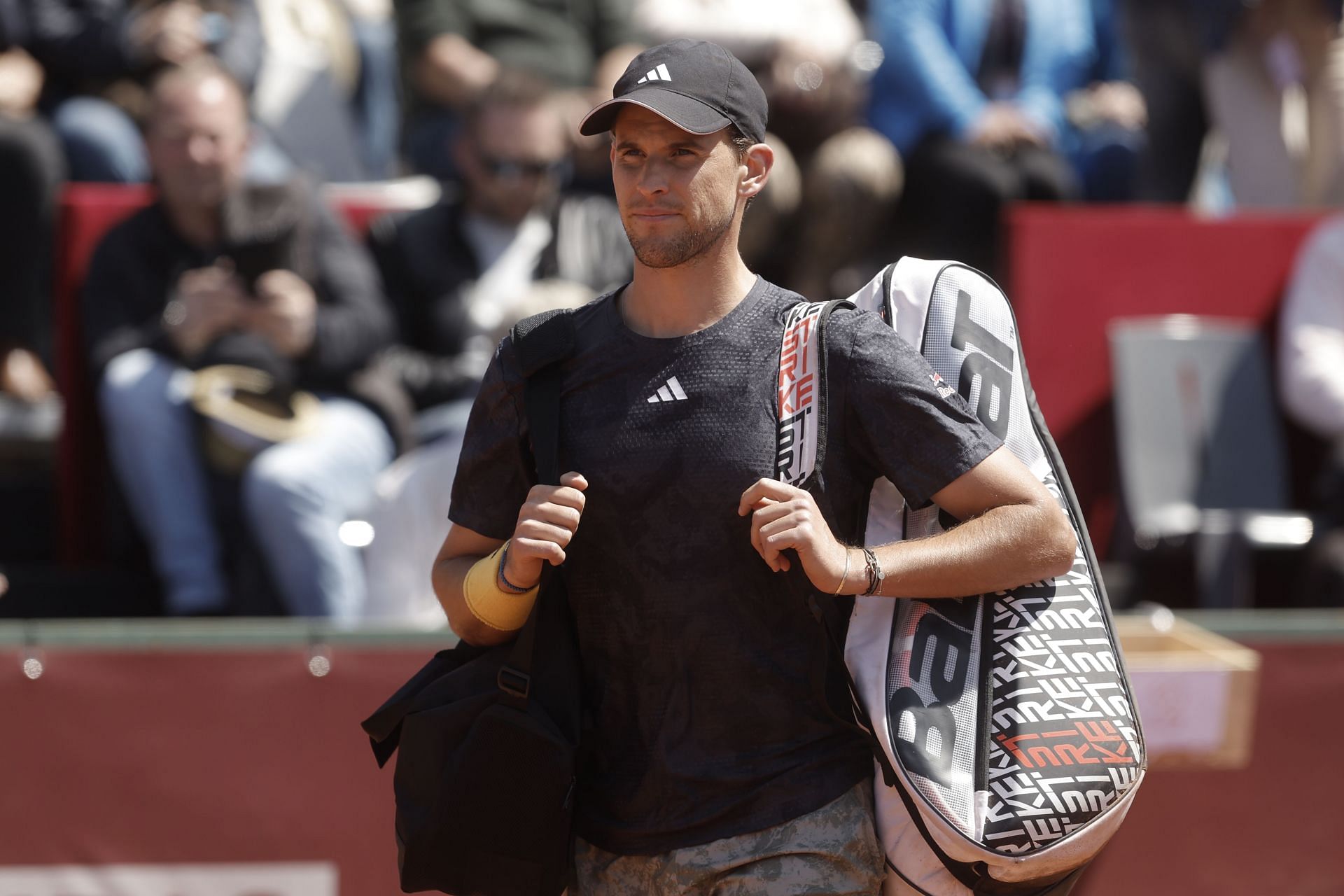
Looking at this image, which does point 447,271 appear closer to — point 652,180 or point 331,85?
point 331,85

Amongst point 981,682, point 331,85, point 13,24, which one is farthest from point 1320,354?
point 13,24

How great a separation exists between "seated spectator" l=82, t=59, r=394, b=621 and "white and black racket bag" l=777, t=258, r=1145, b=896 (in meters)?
2.87

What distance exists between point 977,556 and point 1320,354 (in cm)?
377

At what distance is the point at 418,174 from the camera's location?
687cm

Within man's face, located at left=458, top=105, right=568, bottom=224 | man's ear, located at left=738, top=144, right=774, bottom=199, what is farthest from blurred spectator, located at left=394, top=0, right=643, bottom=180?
man's ear, located at left=738, top=144, right=774, bottom=199

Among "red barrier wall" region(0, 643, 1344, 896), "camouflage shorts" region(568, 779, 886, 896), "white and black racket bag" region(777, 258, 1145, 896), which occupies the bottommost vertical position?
"red barrier wall" region(0, 643, 1344, 896)

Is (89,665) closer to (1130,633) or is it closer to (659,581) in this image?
(659,581)

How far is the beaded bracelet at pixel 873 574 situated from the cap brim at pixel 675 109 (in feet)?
2.31

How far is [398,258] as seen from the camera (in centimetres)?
581

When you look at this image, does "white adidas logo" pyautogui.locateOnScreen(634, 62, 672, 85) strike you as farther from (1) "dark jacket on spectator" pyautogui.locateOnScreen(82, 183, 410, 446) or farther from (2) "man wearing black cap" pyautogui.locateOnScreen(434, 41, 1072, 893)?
(1) "dark jacket on spectator" pyautogui.locateOnScreen(82, 183, 410, 446)

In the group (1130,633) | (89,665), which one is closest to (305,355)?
(89,665)

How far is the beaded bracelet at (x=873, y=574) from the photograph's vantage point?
248 centimetres

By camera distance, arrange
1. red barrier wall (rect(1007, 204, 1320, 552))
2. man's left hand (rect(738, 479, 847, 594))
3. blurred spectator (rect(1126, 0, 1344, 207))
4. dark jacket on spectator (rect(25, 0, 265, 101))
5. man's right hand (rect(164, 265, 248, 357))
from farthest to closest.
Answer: blurred spectator (rect(1126, 0, 1344, 207))
dark jacket on spectator (rect(25, 0, 265, 101))
red barrier wall (rect(1007, 204, 1320, 552))
man's right hand (rect(164, 265, 248, 357))
man's left hand (rect(738, 479, 847, 594))

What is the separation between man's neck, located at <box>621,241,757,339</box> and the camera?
262 cm
